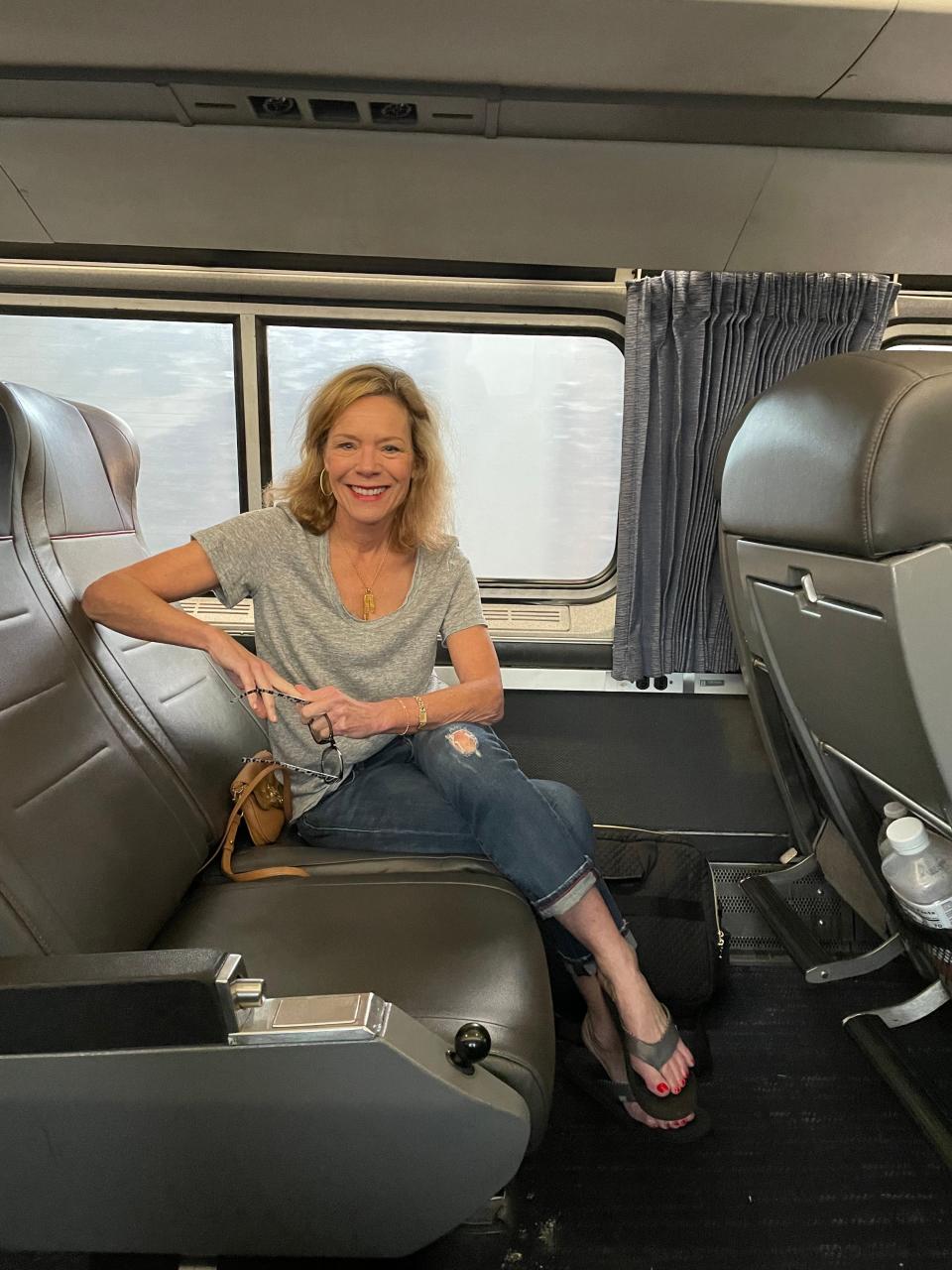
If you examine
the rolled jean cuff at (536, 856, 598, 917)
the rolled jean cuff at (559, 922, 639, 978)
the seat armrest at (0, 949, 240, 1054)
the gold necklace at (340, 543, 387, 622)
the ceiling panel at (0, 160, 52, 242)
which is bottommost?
the rolled jean cuff at (559, 922, 639, 978)

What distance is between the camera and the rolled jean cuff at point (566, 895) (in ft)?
5.92

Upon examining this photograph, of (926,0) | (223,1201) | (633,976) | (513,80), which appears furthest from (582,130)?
(223,1201)

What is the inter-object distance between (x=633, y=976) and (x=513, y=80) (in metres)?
1.68

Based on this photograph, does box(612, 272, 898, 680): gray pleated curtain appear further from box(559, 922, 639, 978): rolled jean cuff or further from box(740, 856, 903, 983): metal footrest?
box(559, 922, 639, 978): rolled jean cuff

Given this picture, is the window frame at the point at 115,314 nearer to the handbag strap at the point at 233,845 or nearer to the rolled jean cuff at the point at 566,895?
the handbag strap at the point at 233,845

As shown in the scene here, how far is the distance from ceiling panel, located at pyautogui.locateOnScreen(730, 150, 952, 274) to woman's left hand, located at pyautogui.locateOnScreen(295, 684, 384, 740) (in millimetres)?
1381

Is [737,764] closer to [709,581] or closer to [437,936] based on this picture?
[709,581]

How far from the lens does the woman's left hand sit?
1.81m

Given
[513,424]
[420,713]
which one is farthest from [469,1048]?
[513,424]

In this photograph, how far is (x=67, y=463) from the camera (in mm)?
2002

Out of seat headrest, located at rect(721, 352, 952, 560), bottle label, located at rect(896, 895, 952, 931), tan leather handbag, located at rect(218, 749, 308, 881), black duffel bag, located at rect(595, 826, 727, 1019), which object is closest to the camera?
seat headrest, located at rect(721, 352, 952, 560)

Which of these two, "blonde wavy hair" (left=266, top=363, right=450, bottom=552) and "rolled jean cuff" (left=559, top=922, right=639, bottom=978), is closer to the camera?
"rolled jean cuff" (left=559, top=922, right=639, bottom=978)

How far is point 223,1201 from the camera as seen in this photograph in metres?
1.33

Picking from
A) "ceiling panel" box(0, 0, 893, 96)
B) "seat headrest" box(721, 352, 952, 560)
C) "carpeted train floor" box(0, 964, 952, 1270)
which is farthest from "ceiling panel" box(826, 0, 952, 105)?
"carpeted train floor" box(0, 964, 952, 1270)
